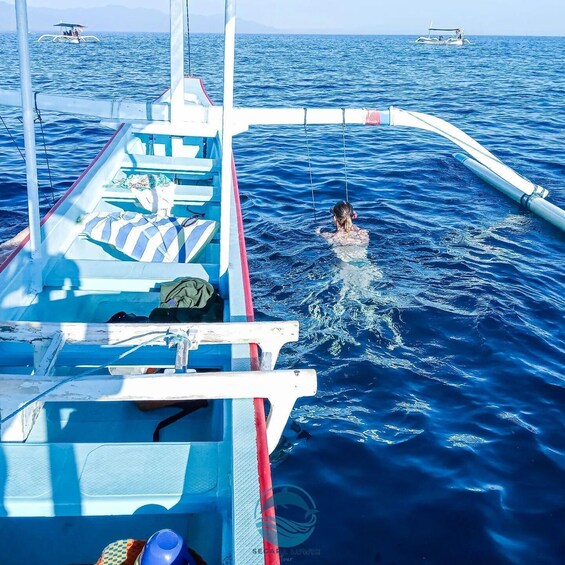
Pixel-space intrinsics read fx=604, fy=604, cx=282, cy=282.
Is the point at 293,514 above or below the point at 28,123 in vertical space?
below

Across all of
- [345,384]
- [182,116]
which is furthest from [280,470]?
[182,116]

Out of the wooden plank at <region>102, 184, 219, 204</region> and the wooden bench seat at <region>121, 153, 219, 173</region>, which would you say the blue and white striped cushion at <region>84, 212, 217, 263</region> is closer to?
the wooden plank at <region>102, 184, 219, 204</region>

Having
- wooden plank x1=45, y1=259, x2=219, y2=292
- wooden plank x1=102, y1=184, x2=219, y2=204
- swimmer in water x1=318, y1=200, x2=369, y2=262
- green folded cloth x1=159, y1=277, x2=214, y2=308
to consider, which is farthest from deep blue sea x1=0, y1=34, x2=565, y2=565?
wooden plank x1=45, y1=259, x2=219, y2=292

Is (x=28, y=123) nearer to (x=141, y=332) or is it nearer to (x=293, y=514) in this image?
(x=141, y=332)

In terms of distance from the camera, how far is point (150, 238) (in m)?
5.84

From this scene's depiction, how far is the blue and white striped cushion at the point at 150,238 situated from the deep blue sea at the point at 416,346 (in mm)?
1511

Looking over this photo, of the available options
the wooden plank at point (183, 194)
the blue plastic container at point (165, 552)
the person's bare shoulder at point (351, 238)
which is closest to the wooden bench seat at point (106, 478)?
the blue plastic container at point (165, 552)

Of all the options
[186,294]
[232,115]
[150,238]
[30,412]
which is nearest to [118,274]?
[150,238]

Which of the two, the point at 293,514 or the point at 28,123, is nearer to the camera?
the point at 28,123

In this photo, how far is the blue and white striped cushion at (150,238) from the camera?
5801mm

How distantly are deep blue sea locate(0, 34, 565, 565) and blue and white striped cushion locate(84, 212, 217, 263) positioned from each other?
151 cm

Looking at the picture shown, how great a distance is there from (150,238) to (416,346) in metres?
3.06

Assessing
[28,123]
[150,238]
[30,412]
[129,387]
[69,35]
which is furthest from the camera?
[69,35]

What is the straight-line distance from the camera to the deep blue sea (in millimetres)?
4434
